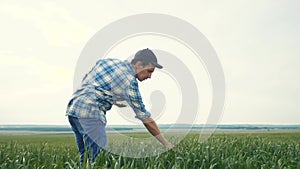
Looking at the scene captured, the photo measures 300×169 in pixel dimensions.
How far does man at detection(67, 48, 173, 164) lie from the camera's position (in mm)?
4438

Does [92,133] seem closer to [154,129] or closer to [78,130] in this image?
[78,130]

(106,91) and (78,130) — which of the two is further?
(78,130)

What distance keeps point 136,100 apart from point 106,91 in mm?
442

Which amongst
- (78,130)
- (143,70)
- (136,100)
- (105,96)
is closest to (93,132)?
(78,130)

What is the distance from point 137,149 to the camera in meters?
5.76

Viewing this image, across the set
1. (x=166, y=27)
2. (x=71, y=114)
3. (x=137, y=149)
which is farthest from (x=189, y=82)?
(x=71, y=114)

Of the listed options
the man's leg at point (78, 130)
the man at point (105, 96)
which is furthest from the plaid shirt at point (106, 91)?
the man's leg at point (78, 130)

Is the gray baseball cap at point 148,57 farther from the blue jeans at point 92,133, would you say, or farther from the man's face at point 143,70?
the blue jeans at point 92,133

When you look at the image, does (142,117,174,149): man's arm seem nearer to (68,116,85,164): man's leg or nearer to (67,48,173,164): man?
(67,48,173,164): man

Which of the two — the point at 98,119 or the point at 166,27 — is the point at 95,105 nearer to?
the point at 98,119

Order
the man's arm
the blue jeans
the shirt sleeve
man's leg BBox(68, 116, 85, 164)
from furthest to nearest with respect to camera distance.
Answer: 1. man's leg BBox(68, 116, 85, 164)
2. the blue jeans
3. the man's arm
4. the shirt sleeve

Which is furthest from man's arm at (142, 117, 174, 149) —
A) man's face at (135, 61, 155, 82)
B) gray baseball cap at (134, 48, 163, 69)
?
gray baseball cap at (134, 48, 163, 69)

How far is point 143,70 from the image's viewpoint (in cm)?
449

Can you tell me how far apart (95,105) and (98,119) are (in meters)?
0.20
